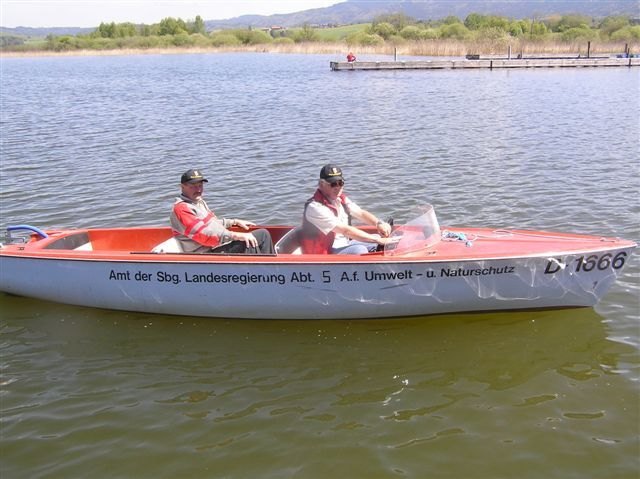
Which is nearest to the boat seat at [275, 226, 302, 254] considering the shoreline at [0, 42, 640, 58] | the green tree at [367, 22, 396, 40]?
the shoreline at [0, 42, 640, 58]

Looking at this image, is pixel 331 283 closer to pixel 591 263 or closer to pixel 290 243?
pixel 290 243

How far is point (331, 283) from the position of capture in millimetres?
6816

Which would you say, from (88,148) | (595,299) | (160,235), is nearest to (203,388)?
(160,235)

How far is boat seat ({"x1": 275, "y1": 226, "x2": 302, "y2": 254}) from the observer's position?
7336 mm

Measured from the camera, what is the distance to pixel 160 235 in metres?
8.37

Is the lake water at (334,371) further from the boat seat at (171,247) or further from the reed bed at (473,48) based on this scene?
the reed bed at (473,48)

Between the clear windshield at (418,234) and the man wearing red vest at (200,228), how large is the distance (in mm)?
1575

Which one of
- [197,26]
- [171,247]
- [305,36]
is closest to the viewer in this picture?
[171,247]

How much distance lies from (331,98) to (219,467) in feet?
82.6

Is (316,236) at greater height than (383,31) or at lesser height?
lesser

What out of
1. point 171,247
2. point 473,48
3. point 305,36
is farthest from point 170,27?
point 171,247

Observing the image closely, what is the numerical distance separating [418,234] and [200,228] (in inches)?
103

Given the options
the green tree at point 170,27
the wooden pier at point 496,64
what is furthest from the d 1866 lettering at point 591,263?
the green tree at point 170,27

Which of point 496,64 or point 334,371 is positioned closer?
point 334,371
